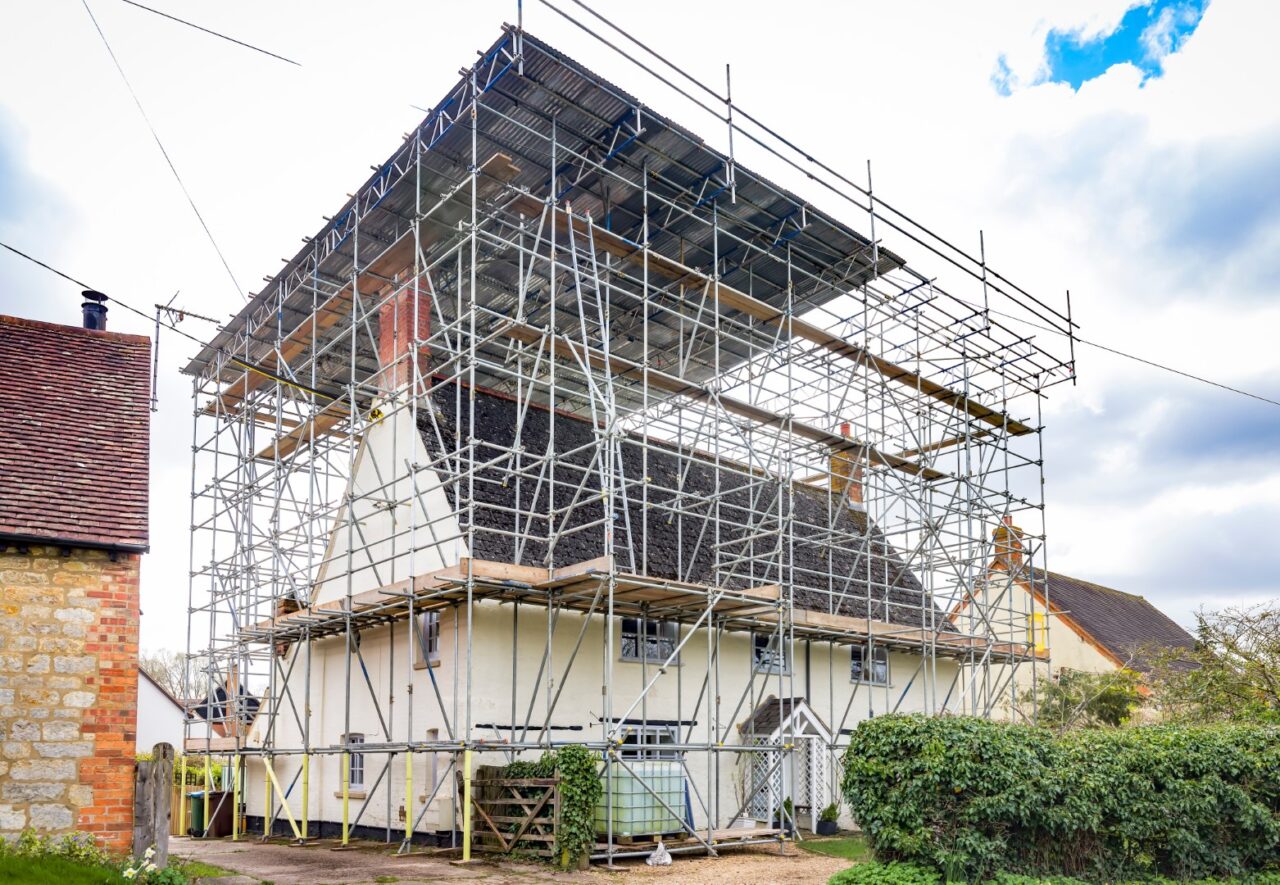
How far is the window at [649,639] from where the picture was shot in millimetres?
19328

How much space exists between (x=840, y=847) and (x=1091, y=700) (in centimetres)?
1036

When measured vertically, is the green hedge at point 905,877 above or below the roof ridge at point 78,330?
below

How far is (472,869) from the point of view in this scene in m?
14.3

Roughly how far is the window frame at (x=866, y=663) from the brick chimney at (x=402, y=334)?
34.5 ft

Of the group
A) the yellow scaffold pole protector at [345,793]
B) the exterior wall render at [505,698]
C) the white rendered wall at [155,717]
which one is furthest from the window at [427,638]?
the white rendered wall at [155,717]

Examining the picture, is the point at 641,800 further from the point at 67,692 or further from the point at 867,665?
the point at 867,665

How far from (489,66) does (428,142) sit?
2060 mm

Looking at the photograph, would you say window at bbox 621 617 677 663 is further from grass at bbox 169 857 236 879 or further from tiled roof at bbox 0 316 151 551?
tiled roof at bbox 0 316 151 551

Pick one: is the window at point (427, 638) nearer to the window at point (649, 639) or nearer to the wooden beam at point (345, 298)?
the window at point (649, 639)

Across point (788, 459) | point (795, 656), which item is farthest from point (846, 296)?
point (795, 656)

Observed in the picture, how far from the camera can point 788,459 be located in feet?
65.9

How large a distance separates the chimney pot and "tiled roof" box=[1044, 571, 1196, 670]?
26110mm

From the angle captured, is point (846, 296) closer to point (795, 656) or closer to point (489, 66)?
point (795, 656)

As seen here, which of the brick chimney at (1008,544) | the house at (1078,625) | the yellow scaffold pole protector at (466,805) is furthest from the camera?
the house at (1078,625)
